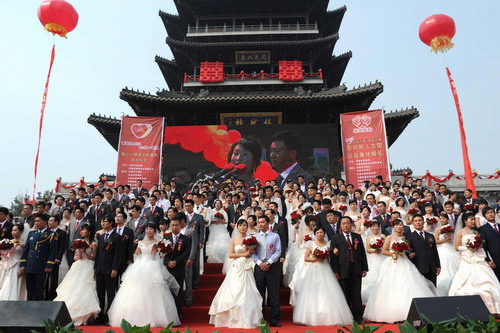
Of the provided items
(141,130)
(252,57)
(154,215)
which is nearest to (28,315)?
(154,215)

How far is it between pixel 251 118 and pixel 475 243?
1341 cm

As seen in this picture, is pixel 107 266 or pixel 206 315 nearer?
pixel 107 266

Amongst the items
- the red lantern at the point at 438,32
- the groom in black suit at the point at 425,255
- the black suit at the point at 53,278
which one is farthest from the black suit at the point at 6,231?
the red lantern at the point at 438,32

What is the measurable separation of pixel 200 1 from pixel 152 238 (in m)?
19.6

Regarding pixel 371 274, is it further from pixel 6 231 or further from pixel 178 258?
pixel 6 231

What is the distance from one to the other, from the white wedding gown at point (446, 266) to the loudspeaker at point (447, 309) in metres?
3.05

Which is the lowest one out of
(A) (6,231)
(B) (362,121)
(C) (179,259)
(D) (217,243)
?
(C) (179,259)

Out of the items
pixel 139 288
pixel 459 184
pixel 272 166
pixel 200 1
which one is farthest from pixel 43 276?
pixel 200 1

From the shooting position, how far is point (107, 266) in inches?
222

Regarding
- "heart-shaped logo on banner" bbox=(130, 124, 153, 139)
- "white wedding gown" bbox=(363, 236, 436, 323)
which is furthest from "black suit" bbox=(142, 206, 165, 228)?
"heart-shaped logo on banner" bbox=(130, 124, 153, 139)

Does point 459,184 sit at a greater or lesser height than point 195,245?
greater

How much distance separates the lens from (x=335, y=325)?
516 centimetres

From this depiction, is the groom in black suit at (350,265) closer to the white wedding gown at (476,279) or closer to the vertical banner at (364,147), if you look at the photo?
the white wedding gown at (476,279)

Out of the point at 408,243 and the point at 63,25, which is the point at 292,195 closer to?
the point at 408,243
